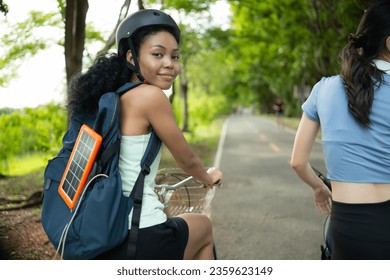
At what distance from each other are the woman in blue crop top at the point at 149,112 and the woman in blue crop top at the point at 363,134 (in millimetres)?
600

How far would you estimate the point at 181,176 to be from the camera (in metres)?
2.68

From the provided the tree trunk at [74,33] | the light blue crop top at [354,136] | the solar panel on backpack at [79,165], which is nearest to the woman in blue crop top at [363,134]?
the light blue crop top at [354,136]

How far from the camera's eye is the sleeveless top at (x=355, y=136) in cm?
164

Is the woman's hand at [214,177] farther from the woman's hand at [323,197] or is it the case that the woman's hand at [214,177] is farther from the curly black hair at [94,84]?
the curly black hair at [94,84]

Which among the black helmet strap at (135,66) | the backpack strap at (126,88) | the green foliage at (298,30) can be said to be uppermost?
the green foliage at (298,30)

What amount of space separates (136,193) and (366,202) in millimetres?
926

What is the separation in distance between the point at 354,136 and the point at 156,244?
903mm

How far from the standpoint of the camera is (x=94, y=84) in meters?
1.77

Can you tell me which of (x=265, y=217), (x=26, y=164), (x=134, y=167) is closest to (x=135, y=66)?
(x=134, y=167)

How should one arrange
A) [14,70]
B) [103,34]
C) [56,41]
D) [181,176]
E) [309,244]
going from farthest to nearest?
[103,34] → [56,41] → [309,244] → [14,70] → [181,176]

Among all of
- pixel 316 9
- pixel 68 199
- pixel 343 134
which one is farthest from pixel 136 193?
pixel 316 9

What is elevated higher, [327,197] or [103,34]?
[103,34]

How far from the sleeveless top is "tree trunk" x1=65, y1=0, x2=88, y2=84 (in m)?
2.82
